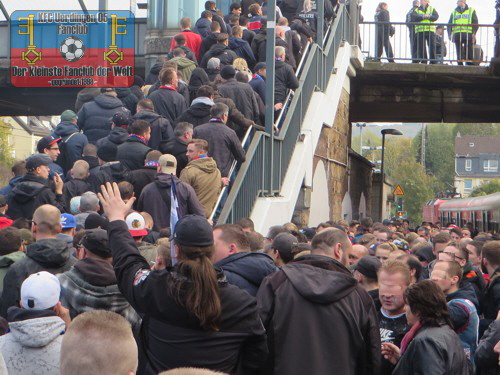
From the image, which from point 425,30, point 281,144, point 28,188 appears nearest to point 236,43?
point 281,144

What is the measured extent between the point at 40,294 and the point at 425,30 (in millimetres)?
20743

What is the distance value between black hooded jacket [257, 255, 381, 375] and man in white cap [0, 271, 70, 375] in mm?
1042

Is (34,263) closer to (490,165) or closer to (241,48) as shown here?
(241,48)

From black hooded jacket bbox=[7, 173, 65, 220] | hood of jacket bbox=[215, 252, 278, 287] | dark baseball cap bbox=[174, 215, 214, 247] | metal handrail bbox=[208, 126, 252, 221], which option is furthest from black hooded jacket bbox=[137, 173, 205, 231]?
dark baseball cap bbox=[174, 215, 214, 247]

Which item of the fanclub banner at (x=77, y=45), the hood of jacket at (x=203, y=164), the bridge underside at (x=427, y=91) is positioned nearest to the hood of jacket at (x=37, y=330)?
the hood of jacket at (x=203, y=164)

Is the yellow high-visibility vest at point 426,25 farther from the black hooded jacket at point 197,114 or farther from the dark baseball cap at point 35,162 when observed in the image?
the dark baseball cap at point 35,162

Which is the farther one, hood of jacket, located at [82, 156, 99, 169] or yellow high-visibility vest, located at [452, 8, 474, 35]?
yellow high-visibility vest, located at [452, 8, 474, 35]

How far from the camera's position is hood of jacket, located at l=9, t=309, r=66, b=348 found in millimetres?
4453

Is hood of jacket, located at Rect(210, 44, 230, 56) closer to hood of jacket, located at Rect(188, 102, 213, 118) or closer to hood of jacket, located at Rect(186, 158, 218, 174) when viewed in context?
hood of jacket, located at Rect(188, 102, 213, 118)

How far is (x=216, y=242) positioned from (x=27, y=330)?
1247 mm

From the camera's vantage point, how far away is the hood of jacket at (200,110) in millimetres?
11688

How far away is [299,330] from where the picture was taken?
4930 millimetres

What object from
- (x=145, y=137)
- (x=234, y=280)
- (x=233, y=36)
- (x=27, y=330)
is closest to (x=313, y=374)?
(x=234, y=280)

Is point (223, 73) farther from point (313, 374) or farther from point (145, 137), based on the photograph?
point (313, 374)
